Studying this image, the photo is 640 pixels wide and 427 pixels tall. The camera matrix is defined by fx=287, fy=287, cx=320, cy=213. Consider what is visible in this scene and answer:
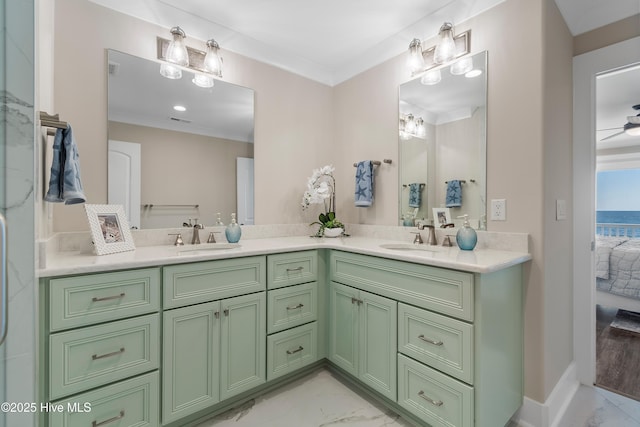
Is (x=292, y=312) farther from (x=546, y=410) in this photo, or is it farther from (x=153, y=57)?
(x=153, y=57)

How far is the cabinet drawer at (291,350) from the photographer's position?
1.77 metres

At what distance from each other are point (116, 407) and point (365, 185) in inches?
81.0

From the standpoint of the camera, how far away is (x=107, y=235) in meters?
1.57

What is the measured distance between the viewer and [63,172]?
1283mm

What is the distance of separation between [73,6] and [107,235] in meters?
1.32

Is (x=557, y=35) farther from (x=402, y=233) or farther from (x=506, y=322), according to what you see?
(x=506, y=322)

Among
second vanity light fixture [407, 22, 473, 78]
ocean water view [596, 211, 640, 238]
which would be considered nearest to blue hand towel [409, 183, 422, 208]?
second vanity light fixture [407, 22, 473, 78]

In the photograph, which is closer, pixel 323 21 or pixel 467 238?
pixel 467 238

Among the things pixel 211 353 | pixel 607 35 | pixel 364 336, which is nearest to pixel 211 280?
pixel 211 353

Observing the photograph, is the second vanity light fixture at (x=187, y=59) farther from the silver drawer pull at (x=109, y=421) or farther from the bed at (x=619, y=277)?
the bed at (x=619, y=277)

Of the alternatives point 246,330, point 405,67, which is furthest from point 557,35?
point 246,330

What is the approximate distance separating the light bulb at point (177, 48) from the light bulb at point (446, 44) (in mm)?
1686

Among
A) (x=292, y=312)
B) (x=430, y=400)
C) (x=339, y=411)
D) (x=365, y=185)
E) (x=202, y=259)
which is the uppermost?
(x=365, y=185)

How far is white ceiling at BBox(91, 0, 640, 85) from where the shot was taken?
178 centimetres
